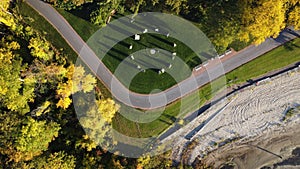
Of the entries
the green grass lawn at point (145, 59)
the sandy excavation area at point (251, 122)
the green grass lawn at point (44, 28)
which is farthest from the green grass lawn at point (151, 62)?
the sandy excavation area at point (251, 122)

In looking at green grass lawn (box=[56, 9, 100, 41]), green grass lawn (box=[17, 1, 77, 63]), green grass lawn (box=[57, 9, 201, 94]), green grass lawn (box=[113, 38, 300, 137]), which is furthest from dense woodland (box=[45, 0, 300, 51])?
green grass lawn (box=[113, 38, 300, 137])

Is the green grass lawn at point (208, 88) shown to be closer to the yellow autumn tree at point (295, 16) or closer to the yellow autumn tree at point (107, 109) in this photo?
the yellow autumn tree at point (107, 109)

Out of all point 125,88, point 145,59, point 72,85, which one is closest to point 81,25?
point 72,85

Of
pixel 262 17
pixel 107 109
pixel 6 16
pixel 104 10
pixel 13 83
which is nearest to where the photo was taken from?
pixel 262 17

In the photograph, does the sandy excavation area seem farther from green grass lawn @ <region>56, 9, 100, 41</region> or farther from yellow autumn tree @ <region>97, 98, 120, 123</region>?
green grass lawn @ <region>56, 9, 100, 41</region>

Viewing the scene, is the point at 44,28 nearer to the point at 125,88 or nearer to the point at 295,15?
the point at 125,88

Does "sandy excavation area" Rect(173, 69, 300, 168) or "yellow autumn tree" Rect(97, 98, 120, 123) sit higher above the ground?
"sandy excavation area" Rect(173, 69, 300, 168)

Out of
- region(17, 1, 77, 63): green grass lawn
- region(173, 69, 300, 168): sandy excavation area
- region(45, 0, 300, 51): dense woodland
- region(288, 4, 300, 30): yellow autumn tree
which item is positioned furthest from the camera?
region(173, 69, 300, 168): sandy excavation area
